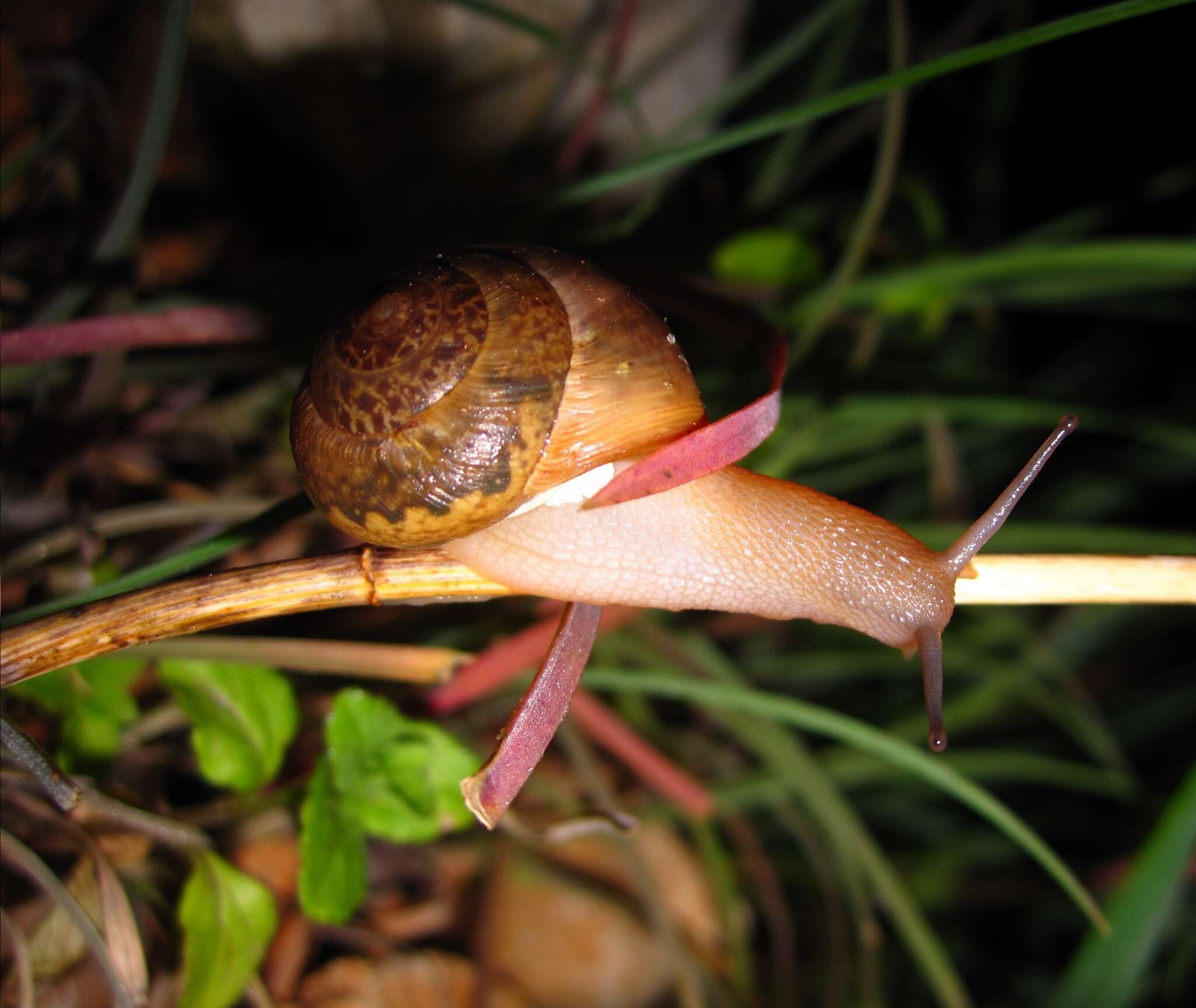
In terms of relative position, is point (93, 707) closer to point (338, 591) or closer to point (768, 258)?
point (338, 591)

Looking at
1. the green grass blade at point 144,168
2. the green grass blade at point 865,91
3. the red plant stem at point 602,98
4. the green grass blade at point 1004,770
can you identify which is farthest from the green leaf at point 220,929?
the red plant stem at point 602,98

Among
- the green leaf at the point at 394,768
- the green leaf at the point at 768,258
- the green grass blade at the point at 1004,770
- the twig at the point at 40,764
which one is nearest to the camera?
the twig at the point at 40,764

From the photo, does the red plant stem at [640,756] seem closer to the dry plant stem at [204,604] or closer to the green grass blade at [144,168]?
the dry plant stem at [204,604]

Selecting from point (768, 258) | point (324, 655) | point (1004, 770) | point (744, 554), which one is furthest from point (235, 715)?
point (1004, 770)

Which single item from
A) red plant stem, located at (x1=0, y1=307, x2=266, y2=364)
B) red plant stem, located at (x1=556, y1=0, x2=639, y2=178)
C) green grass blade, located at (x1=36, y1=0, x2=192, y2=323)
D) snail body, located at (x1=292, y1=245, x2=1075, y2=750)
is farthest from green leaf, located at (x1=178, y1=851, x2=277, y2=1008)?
red plant stem, located at (x1=556, y1=0, x2=639, y2=178)

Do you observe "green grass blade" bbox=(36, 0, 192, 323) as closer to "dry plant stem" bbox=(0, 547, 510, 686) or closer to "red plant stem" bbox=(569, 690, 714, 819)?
"dry plant stem" bbox=(0, 547, 510, 686)

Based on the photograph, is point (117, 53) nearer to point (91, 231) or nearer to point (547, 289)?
point (91, 231)
